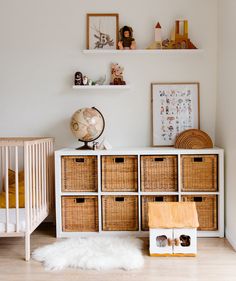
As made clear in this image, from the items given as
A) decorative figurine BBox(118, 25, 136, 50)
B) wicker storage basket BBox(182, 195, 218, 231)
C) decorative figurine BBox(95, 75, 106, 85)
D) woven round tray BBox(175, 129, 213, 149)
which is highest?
Result: decorative figurine BBox(118, 25, 136, 50)

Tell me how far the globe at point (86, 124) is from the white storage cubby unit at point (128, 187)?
149 millimetres

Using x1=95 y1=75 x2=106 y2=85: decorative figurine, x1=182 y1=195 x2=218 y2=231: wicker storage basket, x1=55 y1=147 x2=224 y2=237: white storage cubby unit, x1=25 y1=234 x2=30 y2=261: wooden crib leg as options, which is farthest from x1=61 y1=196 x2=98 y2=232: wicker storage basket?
x1=95 y1=75 x2=106 y2=85: decorative figurine

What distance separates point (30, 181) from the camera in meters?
2.81

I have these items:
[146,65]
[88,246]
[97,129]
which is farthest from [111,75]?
[88,246]

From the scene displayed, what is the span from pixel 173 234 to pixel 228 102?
113 centimetres

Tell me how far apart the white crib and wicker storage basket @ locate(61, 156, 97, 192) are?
17cm

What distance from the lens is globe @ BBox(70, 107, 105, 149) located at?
10.8 ft

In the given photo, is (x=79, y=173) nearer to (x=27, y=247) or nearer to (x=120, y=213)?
(x=120, y=213)

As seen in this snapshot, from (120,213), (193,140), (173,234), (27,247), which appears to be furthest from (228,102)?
(27,247)

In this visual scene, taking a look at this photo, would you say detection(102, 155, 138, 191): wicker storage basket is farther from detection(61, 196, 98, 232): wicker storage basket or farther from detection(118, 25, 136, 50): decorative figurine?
detection(118, 25, 136, 50): decorative figurine

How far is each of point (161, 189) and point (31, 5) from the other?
201 centimetres

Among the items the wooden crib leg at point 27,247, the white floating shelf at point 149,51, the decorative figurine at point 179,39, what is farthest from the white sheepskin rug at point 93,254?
the decorative figurine at point 179,39

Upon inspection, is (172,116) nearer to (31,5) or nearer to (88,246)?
(88,246)

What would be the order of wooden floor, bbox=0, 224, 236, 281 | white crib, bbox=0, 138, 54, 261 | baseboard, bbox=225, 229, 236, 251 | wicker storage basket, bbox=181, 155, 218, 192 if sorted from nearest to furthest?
wooden floor, bbox=0, 224, 236, 281 < white crib, bbox=0, 138, 54, 261 < baseboard, bbox=225, 229, 236, 251 < wicker storage basket, bbox=181, 155, 218, 192
